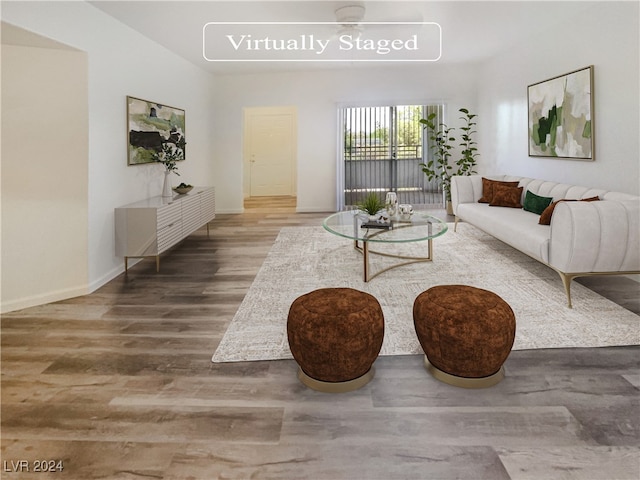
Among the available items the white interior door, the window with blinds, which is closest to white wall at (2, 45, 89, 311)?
the window with blinds

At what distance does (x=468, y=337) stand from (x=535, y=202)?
3.40 meters

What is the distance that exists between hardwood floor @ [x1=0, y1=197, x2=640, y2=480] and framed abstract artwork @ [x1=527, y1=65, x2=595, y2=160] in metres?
2.86

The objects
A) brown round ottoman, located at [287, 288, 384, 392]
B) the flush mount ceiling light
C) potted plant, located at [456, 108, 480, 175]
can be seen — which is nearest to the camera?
brown round ottoman, located at [287, 288, 384, 392]

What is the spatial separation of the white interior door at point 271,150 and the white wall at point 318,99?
2.48m

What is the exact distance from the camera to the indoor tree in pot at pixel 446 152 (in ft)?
25.0

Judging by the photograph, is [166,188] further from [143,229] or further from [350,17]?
[350,17]

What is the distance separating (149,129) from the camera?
5.05 m

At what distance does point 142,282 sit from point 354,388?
2.74 metres

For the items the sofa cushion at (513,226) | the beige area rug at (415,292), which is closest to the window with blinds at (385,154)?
the sofa cushion at (513,226)

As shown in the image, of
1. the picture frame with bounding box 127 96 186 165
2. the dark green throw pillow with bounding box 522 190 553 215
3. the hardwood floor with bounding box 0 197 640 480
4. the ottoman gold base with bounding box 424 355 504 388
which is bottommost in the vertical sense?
the hardwood floor with bounding box 0 197 640 480

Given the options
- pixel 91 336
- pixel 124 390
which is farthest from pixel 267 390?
pixel 91 336

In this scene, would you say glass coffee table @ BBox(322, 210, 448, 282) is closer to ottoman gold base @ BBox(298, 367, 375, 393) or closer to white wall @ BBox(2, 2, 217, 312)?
ottoman gold base @ BBox(298, 367, 375, 393)

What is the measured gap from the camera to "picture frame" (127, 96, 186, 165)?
4613 millimetres

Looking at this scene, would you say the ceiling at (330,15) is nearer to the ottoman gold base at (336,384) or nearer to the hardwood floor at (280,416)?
the hardwood floor at (280,416)
